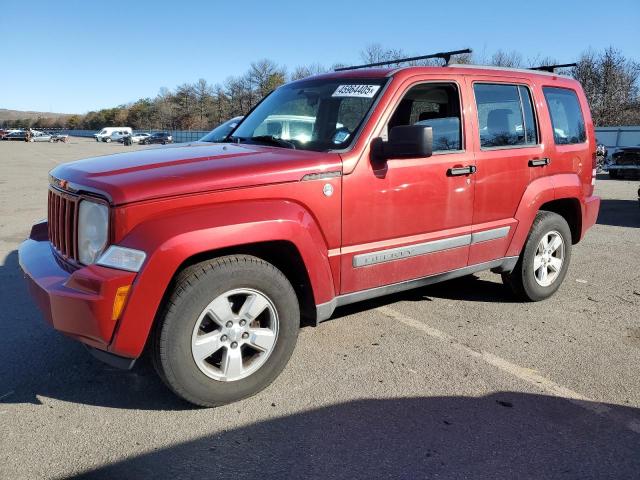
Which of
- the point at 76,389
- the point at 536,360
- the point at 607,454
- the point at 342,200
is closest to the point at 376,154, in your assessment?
the point at 342,200

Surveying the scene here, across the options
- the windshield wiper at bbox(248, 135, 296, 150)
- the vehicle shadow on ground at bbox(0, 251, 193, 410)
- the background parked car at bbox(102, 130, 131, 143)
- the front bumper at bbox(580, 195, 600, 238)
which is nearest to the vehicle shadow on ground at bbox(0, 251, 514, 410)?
the vehicle shadow on ground at bbox(0, 251, 193, 410)

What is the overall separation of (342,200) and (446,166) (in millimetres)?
978

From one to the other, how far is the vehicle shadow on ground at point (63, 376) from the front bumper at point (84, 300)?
0.54 meters

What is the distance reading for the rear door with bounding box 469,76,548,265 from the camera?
4.07 metres

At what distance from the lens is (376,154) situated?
11.1 feet

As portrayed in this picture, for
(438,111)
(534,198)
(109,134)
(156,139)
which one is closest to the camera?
(438,111)

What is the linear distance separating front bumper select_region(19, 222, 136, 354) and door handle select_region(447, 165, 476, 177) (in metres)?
2.36

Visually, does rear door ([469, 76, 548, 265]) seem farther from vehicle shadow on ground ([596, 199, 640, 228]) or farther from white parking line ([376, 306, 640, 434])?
vehicle shadow on ground ([596, 199, 640, 228])

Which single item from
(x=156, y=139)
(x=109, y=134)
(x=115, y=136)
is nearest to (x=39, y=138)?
(x=109, y=134)

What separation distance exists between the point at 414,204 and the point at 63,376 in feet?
8.63

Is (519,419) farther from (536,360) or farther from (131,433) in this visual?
Answer: (131,433)

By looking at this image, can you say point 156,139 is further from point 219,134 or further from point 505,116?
point 505,116

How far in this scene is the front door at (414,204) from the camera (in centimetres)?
340

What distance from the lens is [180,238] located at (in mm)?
2652
